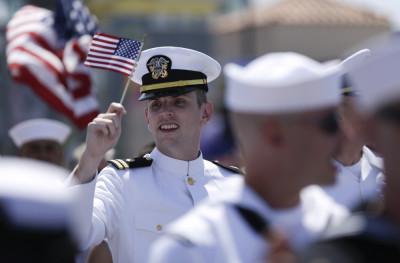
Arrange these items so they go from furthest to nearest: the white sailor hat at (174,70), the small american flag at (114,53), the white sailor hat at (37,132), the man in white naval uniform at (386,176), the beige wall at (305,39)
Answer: the beige wall at (305,39) → the white sailor hat at (37,132) → the small american flag at (114,53) → the white sailor hat at (174,70) → the man in white naval uniform at (386,176)

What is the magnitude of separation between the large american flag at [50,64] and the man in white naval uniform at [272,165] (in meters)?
6.87

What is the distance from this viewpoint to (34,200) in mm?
2719

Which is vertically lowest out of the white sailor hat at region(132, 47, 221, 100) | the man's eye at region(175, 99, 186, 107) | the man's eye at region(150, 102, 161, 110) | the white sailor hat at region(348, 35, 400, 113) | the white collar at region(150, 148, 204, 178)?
the white collar at region(150, 148, 204, 178)

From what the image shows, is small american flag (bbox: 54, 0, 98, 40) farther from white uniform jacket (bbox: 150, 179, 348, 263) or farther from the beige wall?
the beige wall

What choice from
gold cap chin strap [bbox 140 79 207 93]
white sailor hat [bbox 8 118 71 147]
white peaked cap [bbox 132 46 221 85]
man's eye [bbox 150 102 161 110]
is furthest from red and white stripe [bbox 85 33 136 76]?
white sailor hat [bbox 8 118 71 147]

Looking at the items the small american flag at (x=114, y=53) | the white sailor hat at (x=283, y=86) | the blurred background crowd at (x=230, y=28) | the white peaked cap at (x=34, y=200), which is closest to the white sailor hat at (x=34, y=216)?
the white peaked cap at (x=34, y=200)

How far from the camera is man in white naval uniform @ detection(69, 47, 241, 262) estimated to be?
215 inches

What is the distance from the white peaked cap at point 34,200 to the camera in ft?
8.93

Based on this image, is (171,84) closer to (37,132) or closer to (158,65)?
(158,65)

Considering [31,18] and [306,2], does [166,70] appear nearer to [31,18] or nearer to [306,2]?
[31,18]

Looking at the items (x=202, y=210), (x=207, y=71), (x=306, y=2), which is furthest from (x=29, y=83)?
(x=306, y=2)

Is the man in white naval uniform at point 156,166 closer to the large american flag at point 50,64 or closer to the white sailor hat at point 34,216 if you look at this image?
the white sailor hat at point 34,216

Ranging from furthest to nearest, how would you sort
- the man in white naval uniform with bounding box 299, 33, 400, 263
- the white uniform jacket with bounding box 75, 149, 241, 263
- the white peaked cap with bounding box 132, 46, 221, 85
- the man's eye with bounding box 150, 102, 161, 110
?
the white peaked cap with bounding box 132, 46, 221, 85 < the man's eye with bounding box 150, 102, 161, 110 < the white uniform jacket with bounding box 75, 149, 241, 263 < the man in white naval uniform with bounding box 299, 33, 400, 263

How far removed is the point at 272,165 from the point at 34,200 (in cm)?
115
